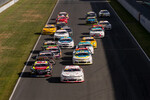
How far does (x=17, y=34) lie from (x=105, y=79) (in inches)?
1157

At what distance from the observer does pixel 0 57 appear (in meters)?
45.7

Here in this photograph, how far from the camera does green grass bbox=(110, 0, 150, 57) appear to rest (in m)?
51.1

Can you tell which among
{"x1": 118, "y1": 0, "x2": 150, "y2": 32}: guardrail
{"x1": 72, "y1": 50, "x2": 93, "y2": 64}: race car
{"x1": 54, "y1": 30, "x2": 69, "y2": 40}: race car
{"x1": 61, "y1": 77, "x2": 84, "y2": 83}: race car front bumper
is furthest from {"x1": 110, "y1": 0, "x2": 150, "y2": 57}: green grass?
{"x1": 61, "y1": 77, "x2": 84, "y2": 83}: race car front bumper

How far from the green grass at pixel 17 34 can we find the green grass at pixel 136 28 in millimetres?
14020

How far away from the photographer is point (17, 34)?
6194 centimetres

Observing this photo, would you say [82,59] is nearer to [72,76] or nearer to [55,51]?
[55,51]

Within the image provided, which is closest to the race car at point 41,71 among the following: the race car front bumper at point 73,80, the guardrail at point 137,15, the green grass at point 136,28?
the race car front bumper at point 73,80

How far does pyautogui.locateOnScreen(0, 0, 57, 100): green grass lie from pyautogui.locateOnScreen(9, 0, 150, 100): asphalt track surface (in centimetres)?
119

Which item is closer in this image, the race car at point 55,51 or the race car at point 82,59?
the race car at point 82,59

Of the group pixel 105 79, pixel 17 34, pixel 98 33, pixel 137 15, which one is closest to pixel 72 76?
pixel 105 79

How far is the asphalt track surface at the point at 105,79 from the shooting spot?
3092 centimetres

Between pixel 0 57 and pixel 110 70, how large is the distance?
13.8 m

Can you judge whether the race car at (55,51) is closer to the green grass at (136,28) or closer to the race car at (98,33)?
the green grass at (136,28)

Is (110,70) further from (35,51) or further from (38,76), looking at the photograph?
(35,51)
